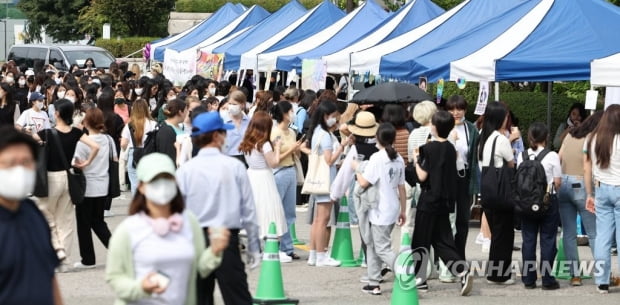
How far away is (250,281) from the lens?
11.6 metres

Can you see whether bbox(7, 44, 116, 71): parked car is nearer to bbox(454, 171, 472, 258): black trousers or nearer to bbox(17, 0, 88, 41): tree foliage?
bbox(454, 171, 472, 258): black trousers

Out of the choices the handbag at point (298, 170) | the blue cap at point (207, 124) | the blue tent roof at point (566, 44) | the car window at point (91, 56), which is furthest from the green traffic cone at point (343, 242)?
the car window at point (91, 56)

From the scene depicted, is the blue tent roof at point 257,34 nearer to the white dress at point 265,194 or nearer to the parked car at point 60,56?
the parked car at point 60,56

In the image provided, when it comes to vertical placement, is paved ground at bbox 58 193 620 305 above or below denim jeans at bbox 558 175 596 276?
below

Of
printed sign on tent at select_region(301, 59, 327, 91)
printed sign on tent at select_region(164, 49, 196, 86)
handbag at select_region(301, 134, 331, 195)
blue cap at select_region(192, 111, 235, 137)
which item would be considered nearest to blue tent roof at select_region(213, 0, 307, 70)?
printed sign on tent at select_region(164, 49, 196, 86)

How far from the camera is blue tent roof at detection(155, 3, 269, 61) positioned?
3388cm

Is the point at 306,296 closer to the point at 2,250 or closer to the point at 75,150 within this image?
the point at 75,150

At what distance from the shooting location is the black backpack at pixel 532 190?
10.7 metres

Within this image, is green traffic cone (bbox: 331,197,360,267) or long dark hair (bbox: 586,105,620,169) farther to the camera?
green traffic cone (bbox: 331,197,360,267)

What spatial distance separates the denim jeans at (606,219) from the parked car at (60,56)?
25.5 metres

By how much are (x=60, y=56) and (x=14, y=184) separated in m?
30.8

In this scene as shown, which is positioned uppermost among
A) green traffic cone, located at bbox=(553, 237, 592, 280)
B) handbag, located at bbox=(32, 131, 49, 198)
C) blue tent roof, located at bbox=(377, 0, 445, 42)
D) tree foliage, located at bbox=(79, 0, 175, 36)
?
tree foliage, located at bbox=(79, 0, 175, 36)

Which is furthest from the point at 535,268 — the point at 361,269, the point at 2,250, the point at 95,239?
the point at 2,250

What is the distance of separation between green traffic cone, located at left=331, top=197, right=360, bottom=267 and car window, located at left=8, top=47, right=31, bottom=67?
25992mm
